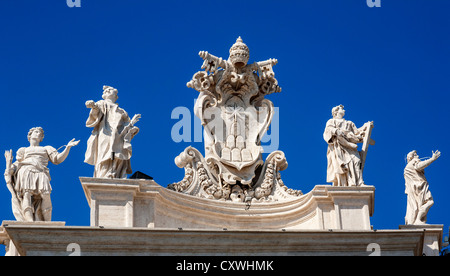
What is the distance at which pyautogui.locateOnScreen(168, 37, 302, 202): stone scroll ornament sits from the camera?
27266 mm

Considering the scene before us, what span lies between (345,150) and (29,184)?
7521 mm

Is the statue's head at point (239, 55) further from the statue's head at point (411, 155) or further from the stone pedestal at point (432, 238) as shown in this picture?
the stone pedestal at point (432, 238)

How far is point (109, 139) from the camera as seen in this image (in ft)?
86.3

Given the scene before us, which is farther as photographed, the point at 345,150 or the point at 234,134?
the point at 234,134

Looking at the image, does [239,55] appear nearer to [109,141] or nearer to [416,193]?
[109,141]

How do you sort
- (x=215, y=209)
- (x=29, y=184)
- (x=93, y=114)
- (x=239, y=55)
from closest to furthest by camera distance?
1. (x=29, y=184)
2. (x=93, y=114)
3. (x=215, y=209)
4. (x=239, y=55)

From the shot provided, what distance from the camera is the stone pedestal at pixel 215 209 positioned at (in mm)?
25516

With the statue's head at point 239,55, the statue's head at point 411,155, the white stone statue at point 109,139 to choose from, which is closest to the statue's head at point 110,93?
the white stone statue at point 109,139

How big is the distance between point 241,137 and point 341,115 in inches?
Result: 99.5

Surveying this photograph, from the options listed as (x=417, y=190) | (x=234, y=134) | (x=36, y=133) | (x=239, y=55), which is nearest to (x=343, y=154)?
(x=417, y=190)

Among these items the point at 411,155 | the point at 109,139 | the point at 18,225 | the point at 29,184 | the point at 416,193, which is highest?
the point at 411,155

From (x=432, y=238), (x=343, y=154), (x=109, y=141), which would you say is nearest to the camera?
(x=109, y=141)

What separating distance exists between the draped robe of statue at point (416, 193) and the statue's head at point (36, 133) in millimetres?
8981
